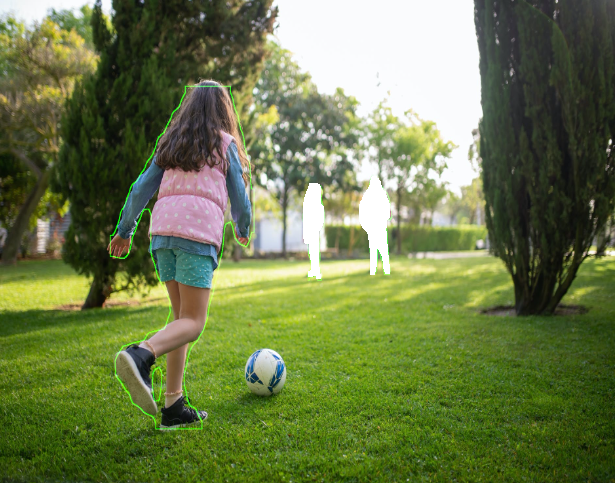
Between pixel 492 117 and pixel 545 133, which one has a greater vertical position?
pixel 492 117

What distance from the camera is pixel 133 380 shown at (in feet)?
7.45

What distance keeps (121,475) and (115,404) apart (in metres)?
1.07

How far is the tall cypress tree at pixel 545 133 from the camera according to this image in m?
5.69

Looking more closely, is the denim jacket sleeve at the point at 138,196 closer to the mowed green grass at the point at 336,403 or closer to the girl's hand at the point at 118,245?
the girl's hand at the point at 118,245

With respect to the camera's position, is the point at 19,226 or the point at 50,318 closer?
the point at 50,318

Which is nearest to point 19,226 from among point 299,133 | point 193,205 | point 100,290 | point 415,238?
point 100,290

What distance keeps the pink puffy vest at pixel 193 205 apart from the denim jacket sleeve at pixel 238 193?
0.18 feet

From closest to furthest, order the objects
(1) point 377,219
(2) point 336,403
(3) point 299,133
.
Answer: (2) point 336,403, (1) point 377,219, (3) point 299,133

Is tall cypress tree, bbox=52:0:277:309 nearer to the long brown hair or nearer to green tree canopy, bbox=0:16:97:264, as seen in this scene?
the long brown hair

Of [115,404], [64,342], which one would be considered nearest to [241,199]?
[115,404]

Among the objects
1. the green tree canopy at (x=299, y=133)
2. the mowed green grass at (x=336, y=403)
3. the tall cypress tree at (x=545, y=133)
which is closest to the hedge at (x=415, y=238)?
the green tree canopy at (x=299, y=133)

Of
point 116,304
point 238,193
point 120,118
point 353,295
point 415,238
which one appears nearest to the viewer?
point 238,193

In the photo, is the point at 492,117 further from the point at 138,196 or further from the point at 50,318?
the point at 50,318

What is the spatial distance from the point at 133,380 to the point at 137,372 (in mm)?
59
